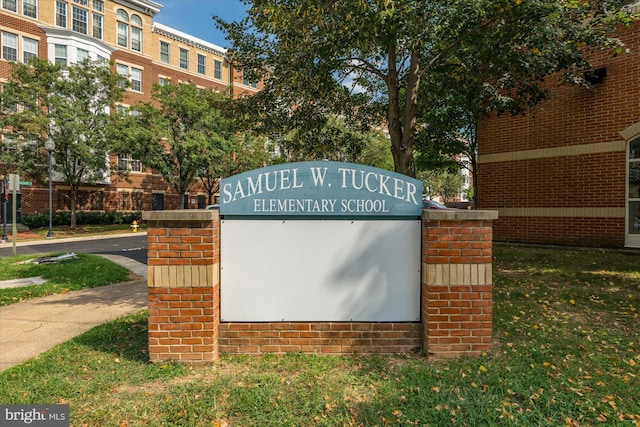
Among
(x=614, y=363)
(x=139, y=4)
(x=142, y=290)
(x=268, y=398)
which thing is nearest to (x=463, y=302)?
(x=614, y=363)

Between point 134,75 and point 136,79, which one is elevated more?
point 134,75

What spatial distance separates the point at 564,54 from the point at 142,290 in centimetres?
909

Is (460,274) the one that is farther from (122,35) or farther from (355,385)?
(122,35)

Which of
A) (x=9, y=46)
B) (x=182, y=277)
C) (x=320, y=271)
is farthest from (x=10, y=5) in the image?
(x=320, y=271)

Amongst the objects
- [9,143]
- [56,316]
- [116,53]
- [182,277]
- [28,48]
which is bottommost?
[56,316]

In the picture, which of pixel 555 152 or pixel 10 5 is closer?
pixel 555 152

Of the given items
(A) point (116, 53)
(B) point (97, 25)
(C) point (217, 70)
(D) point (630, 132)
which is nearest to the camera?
(D) point (630, 132)

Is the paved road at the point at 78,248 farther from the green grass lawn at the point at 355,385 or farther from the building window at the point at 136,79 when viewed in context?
the building window at the point at 136,79

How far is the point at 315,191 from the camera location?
3.89 m

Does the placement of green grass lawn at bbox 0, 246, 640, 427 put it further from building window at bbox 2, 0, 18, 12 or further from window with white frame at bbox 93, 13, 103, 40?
window with white frame at bbox 93, 13, 103, 40

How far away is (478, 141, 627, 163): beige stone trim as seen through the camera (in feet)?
34.4

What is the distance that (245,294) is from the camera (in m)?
3.93

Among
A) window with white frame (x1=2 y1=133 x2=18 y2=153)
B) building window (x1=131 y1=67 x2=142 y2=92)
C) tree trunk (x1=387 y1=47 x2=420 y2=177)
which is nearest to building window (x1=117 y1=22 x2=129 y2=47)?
building window (x1=131 y1=67 x2=142 y2=92)

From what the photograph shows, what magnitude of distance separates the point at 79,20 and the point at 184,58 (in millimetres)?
10110
